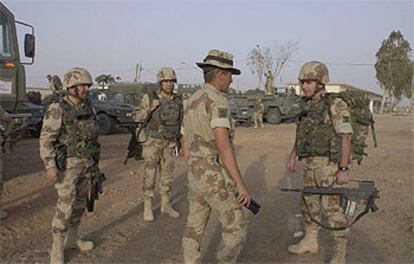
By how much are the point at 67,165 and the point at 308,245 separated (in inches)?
93.7

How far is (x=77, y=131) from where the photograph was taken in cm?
426

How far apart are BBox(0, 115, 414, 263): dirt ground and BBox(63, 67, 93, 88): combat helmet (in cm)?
159

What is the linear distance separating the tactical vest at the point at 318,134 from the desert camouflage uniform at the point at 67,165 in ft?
6.30

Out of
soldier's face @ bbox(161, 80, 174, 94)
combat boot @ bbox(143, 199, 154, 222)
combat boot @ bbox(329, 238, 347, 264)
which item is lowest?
combat boot @ bbox(143, 199, 154, 222)

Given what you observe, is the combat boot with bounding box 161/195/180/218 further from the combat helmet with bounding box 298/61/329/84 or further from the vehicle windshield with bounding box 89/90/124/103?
the vehicle windshield with bounding box 89/90/124/103

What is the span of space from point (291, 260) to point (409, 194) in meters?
3.63

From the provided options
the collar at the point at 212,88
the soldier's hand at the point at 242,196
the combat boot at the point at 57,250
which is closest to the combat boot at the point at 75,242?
the combat boot at the point at 57,250

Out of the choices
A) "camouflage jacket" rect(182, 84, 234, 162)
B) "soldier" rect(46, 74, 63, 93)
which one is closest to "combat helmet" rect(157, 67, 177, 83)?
"soldier" rect(46, 74, 63, 93)

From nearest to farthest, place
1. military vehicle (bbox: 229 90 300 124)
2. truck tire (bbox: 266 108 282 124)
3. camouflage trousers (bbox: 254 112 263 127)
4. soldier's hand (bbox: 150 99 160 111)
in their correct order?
soldier's hand (bbox: 150 99 160 111) < camouflage trousers (bbox: 254 112 263 127) < military vehicle (bbox: 229 90 300 124) < truck tire (bbox: 266 108 282 124)

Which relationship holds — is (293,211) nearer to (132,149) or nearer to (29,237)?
(132,149)

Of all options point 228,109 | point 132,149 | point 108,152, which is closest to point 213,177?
point 228,109

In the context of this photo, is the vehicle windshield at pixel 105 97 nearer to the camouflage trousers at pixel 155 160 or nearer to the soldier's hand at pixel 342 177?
the camouflage trousers at pixel 155 160

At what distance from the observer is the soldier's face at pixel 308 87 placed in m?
4.33

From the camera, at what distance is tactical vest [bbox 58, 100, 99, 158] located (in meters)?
4.21
